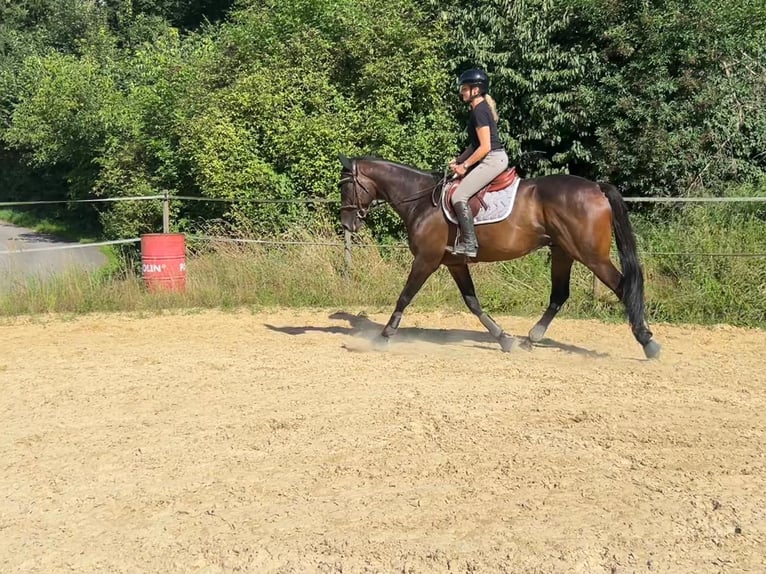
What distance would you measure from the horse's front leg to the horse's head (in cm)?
83

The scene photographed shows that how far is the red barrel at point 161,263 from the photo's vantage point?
1087cm

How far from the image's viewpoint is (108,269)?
40.7ft

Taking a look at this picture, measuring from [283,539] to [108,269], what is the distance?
394 inches

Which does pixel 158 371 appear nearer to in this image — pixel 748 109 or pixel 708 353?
pixel 708 353

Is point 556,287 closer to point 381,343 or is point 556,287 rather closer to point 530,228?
point 530,228

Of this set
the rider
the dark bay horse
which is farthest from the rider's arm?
the dark bay horse

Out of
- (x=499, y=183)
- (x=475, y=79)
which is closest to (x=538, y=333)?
(x=499, y=183)

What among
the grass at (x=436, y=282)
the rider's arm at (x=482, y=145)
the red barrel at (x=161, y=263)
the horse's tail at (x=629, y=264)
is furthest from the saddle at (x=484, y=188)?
the red barrel at (x=161, y=263)

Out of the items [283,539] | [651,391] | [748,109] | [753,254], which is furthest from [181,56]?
[283,539]

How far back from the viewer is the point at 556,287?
26.3 ft

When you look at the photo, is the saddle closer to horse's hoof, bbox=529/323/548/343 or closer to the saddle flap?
the saddle flap

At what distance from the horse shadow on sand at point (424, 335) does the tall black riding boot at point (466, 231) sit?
3.85 feet

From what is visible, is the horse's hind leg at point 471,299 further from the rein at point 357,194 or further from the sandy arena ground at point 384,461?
the rein at point 357,194

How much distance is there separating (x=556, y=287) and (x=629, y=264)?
1093 mm
